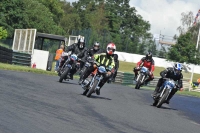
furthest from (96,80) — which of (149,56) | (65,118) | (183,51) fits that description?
(183,51)

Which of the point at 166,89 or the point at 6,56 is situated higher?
the point at 6,56

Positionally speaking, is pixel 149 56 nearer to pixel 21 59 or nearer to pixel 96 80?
pixel 21 59

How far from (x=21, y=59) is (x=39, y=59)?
4.87 ft

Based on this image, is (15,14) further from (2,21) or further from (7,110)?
(7,110)

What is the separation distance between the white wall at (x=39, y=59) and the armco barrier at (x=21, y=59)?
406mm

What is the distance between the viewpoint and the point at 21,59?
37469 millimetres

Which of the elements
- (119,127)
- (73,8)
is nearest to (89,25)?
(73,8)

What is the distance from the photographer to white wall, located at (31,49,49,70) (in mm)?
38500

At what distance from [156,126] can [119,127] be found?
1.92 m

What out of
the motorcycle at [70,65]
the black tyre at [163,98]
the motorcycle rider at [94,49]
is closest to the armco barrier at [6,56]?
the motorcycle at [70,65]

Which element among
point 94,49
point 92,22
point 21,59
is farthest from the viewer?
point 92,22

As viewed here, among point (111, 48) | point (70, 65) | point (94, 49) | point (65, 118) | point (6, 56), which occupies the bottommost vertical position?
point (65, 118)

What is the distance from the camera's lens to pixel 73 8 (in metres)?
140

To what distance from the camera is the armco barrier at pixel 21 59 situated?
36.8 m
